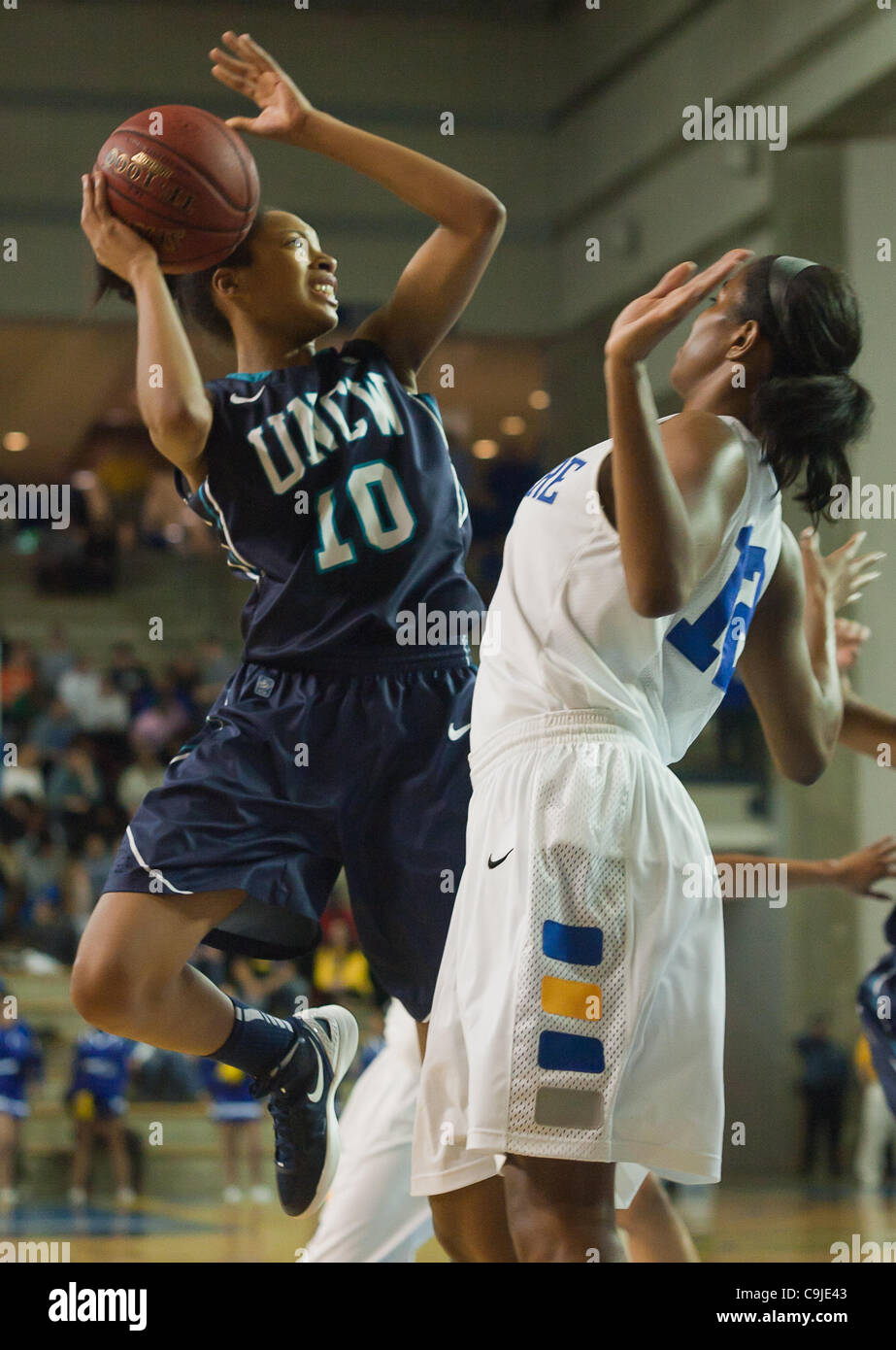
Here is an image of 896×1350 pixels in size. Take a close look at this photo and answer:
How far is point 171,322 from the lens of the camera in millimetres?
3139

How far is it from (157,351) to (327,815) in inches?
38.5

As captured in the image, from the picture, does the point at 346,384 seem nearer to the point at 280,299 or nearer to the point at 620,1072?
the point at 280,299

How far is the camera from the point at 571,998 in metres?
2.33

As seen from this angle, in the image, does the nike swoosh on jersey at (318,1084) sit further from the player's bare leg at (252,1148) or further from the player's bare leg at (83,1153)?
the player's bare leg at (83,1153)

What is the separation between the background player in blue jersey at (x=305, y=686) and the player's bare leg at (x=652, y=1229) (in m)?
0.63

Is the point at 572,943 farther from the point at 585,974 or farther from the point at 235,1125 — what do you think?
the point at 235,1125

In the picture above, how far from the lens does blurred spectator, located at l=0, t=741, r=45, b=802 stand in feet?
44.4

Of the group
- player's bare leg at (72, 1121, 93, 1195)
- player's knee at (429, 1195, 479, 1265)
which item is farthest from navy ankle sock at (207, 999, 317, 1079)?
player's bare leg at (72, 1121, 93, 1195)

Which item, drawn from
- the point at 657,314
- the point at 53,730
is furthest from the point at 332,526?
the point at 53,730

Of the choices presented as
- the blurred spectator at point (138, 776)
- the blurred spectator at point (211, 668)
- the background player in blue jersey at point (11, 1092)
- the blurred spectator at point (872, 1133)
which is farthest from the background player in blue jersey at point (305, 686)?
the blurred spectator at point (211, 668)

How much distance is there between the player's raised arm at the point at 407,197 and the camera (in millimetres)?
3291
